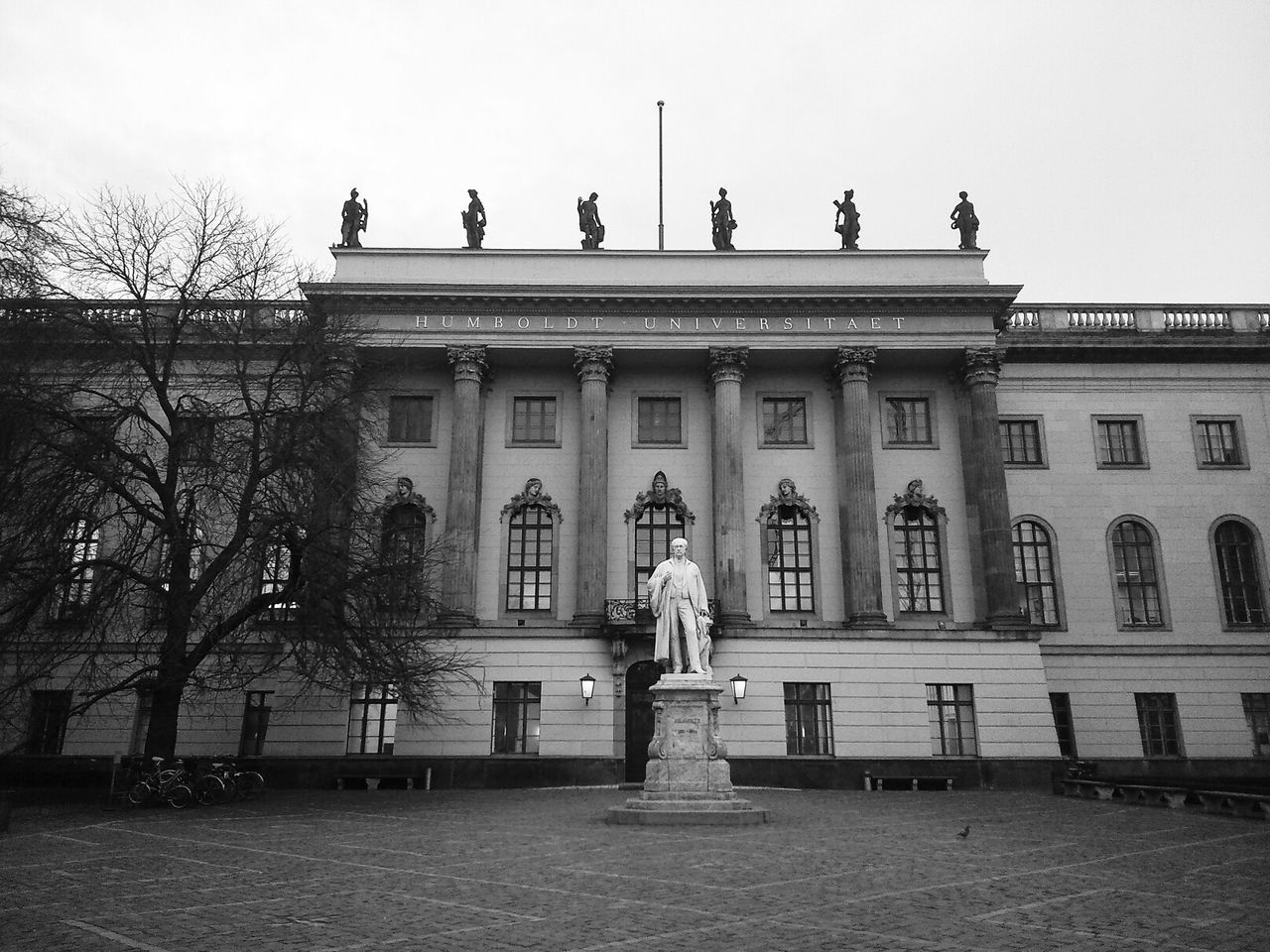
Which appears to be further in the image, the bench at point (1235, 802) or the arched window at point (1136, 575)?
the arched window at point (1136, 575)

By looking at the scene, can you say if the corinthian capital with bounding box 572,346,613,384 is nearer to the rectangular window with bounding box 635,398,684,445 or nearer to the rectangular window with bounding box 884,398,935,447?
the rectangular window with bounding box 635,398,684,445

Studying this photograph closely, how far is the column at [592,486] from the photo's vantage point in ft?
107

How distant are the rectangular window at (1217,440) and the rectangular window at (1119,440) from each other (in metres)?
2.12

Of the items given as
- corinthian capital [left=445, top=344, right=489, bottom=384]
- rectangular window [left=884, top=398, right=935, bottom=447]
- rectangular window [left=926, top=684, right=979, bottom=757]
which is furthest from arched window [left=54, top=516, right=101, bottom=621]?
rectangular window [left=884, top=398, right=935, bottom=447]

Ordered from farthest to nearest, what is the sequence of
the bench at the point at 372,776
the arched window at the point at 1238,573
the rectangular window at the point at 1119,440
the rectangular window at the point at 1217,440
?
the rectangular window at the point at 1217,440, the rectangular window at the point at 1119,440, the arched window at the point at 1238,573, the bench at the point at 372,776

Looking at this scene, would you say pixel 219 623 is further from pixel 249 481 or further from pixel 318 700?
pixel 318 700

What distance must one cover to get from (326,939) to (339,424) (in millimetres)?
17844

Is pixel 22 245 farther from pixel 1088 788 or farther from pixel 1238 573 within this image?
pixel 1238 573

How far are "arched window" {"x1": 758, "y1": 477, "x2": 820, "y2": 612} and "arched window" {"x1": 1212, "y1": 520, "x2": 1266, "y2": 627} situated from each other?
15585mm

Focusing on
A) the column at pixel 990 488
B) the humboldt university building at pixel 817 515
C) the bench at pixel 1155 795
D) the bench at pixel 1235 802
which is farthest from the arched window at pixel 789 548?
the bench at pixel 1235 802

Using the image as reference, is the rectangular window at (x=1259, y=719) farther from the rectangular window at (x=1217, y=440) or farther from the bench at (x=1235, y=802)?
the bench at (x=1235, y=802)

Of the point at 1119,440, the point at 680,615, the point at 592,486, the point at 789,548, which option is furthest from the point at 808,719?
the point at 1119,440

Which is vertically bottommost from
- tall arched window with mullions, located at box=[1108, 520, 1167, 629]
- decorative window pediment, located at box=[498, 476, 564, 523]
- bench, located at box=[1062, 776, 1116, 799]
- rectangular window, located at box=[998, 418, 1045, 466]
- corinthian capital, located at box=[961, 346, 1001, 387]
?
bench, located at box=[1062, 776, 1116, 799]

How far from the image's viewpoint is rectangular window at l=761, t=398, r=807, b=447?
36188 mm
